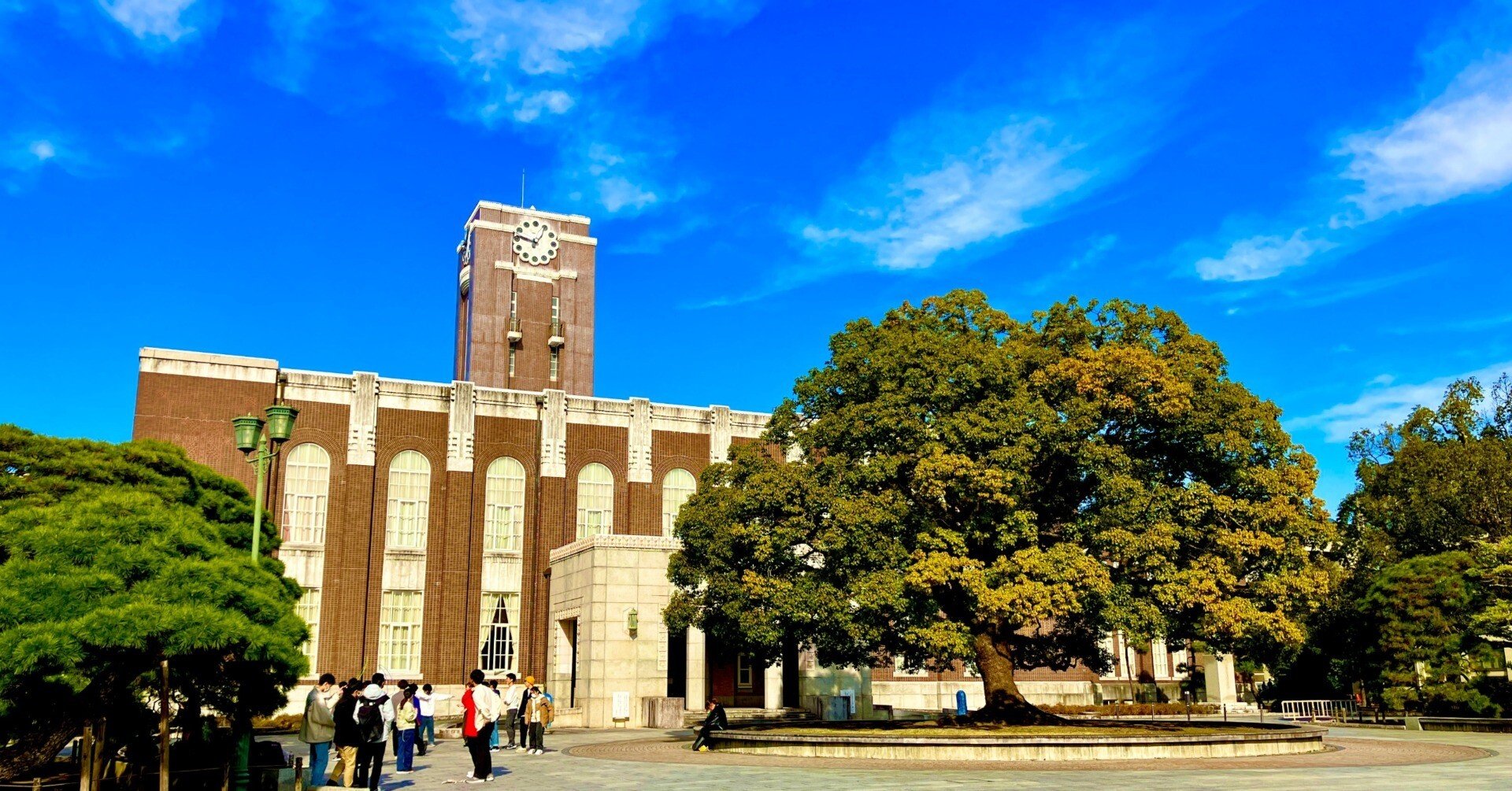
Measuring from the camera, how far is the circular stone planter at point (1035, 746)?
20.5 metres

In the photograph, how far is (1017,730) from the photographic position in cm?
2255

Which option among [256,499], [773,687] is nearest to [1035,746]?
[256,499]

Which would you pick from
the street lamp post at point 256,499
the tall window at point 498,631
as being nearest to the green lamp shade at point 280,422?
the street lamp post at point 256,499

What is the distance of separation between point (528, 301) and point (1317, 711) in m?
39.9

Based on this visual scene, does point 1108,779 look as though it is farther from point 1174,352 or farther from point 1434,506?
point 1434,506

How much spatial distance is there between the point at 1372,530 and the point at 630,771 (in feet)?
112

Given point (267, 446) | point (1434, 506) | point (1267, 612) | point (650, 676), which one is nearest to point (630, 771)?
point (1267, 612)

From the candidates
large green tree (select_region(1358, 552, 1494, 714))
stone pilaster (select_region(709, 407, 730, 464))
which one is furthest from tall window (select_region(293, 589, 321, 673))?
large green tree (select_region(1358, 552, 1494, 714))

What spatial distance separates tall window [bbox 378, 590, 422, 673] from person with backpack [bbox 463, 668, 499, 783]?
82.4 feet

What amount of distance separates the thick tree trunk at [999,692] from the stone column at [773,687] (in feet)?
48.7

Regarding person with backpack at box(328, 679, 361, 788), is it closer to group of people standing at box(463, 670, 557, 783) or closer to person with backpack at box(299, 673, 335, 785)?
person with backpack at box(299, 673, 335, 785)

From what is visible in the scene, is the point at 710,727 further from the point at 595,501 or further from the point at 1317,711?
the point at 1317,711

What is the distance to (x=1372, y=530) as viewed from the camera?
140ft

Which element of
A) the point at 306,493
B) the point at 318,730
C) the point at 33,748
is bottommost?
the point at 33,748
